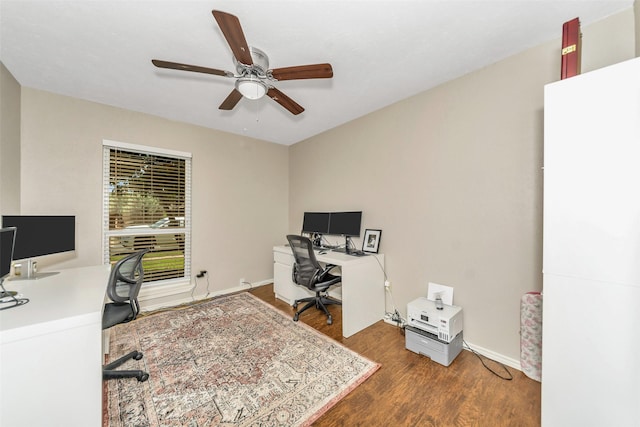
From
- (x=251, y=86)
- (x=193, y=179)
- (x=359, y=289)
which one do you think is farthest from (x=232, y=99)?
(x=359, y=289)

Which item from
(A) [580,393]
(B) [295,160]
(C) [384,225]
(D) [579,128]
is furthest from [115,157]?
(A) [580,393]

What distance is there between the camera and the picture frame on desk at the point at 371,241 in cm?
284

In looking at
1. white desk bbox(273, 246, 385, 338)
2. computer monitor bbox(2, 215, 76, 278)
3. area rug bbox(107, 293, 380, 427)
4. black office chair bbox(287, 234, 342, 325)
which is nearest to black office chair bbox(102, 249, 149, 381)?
area rug bbox(107, 293, 380, 427)

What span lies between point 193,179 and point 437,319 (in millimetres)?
3397

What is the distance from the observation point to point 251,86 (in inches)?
69.4

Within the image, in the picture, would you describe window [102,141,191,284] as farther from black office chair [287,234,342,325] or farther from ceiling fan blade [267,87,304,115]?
ceiling fan blade [267,87,304,115]

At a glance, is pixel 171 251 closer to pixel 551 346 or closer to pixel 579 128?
pixel 551 346

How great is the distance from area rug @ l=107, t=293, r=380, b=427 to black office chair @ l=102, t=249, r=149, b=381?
0.08 m

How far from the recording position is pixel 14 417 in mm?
940

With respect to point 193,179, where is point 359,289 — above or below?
below

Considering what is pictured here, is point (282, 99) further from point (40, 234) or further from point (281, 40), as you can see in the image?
point (40, 234)

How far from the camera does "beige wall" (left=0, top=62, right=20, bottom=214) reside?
1951 millimetres

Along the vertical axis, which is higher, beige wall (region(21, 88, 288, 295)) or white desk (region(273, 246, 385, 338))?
beige wall (region(21, 88, 288, 295))

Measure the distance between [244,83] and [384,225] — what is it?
2043mm
